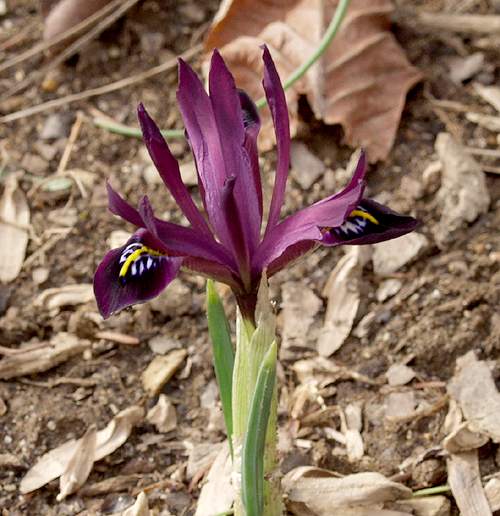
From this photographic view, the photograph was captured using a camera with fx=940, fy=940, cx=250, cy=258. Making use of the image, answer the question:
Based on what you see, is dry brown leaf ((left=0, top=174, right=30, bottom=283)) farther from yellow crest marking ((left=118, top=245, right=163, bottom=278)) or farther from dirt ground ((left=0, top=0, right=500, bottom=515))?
yellow crest marking ((left=118, top=245, right=163, bottom=278))

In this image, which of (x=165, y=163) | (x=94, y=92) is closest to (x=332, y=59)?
(x=94, y=92)

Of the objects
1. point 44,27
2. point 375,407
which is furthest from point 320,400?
point 44,27

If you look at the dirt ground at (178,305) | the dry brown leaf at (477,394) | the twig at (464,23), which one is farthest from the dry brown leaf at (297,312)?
the twig at (464,23)

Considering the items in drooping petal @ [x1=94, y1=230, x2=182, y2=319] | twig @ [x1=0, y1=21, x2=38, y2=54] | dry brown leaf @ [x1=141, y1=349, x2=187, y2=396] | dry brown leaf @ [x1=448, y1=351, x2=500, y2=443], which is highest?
twig @ [x1=0, y1=21, x2=38, y2=54]

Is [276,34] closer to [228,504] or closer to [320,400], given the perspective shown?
[320,400]

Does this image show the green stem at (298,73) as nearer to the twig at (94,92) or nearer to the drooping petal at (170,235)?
the twig at (94,92)

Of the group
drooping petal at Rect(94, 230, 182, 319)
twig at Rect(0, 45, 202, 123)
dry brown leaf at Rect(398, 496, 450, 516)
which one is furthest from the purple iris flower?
twig at Rect(0, 45, 202, 123)

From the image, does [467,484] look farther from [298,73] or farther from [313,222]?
[298,73]
